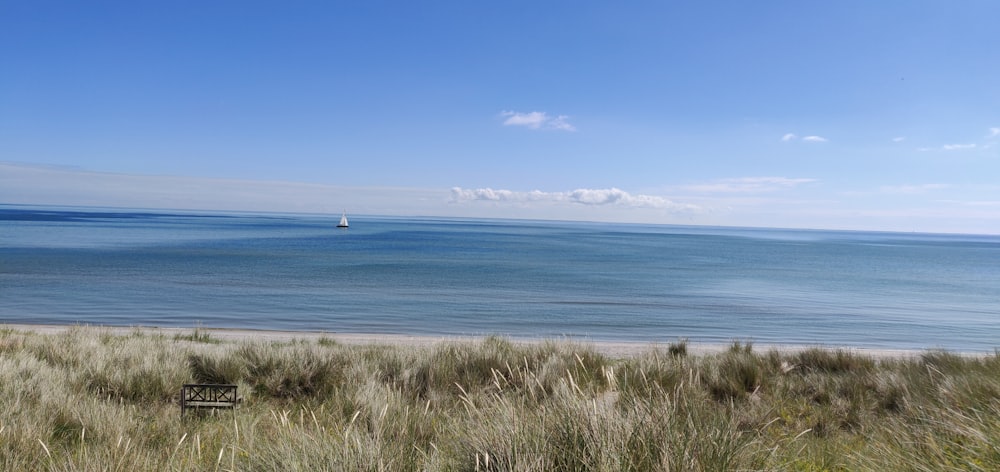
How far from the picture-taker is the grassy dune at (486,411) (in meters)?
3.29

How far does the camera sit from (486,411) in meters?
4.45

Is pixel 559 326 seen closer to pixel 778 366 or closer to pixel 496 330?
pixel 496 330

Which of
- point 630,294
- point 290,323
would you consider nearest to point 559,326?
point 290,323

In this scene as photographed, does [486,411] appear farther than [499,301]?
No

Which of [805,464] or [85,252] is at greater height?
[805,464]

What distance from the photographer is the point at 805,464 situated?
13.0ft

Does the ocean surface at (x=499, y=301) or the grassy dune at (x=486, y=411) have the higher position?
the grassy dune at (x=486, y=411)

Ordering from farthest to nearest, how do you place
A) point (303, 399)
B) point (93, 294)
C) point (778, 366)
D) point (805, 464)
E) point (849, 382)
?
point (93, 294), point (778, 366), point (849, 382), point (303, 399), point (805, 464)

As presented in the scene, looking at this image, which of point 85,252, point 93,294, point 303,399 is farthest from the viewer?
point 85,252

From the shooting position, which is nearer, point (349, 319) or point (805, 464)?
point (805, 464)

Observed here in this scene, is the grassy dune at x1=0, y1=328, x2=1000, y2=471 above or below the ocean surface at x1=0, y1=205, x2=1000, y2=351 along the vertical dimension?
above

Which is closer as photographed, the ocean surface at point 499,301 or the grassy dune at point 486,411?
the grassy dune at point 486,411

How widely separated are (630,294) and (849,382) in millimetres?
24560

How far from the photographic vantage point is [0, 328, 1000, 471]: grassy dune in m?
3.29
